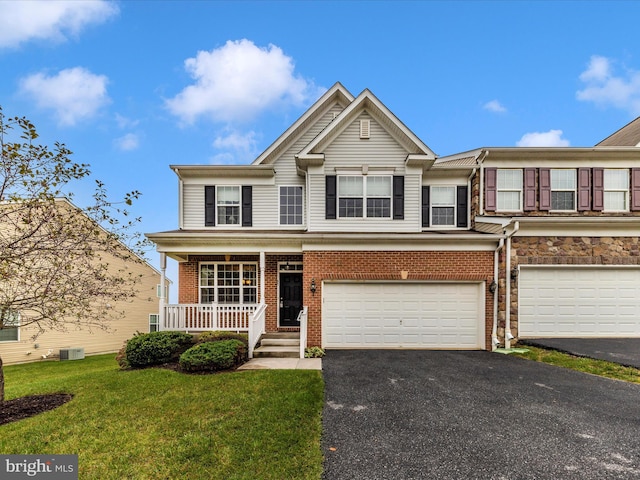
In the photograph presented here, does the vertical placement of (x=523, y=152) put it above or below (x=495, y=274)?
above

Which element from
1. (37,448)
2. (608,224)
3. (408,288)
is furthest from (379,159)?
(37,448)

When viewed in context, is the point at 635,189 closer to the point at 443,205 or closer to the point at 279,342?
the point at 443,205

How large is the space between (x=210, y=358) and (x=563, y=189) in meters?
14.3

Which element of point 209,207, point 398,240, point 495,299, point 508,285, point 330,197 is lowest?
point 495,299

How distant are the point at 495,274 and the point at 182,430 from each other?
9.64m

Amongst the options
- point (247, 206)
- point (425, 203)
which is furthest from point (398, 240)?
point (247, 206)

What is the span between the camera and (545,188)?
1229 centimetres

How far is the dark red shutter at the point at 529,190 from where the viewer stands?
40.3 feet

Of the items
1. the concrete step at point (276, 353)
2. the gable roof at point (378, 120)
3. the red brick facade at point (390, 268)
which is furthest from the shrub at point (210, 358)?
the gable roof at point (378, 120)

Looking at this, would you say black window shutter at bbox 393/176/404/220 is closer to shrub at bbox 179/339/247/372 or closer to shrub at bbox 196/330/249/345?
shrub at bbox 196/330/249/345

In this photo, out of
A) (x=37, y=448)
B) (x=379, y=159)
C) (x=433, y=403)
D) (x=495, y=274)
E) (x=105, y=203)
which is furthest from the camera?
(x=379, y=159)

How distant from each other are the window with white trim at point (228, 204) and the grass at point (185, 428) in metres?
6.73

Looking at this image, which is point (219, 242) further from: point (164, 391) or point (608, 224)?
point (608, 224)

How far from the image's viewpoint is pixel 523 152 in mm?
12281
